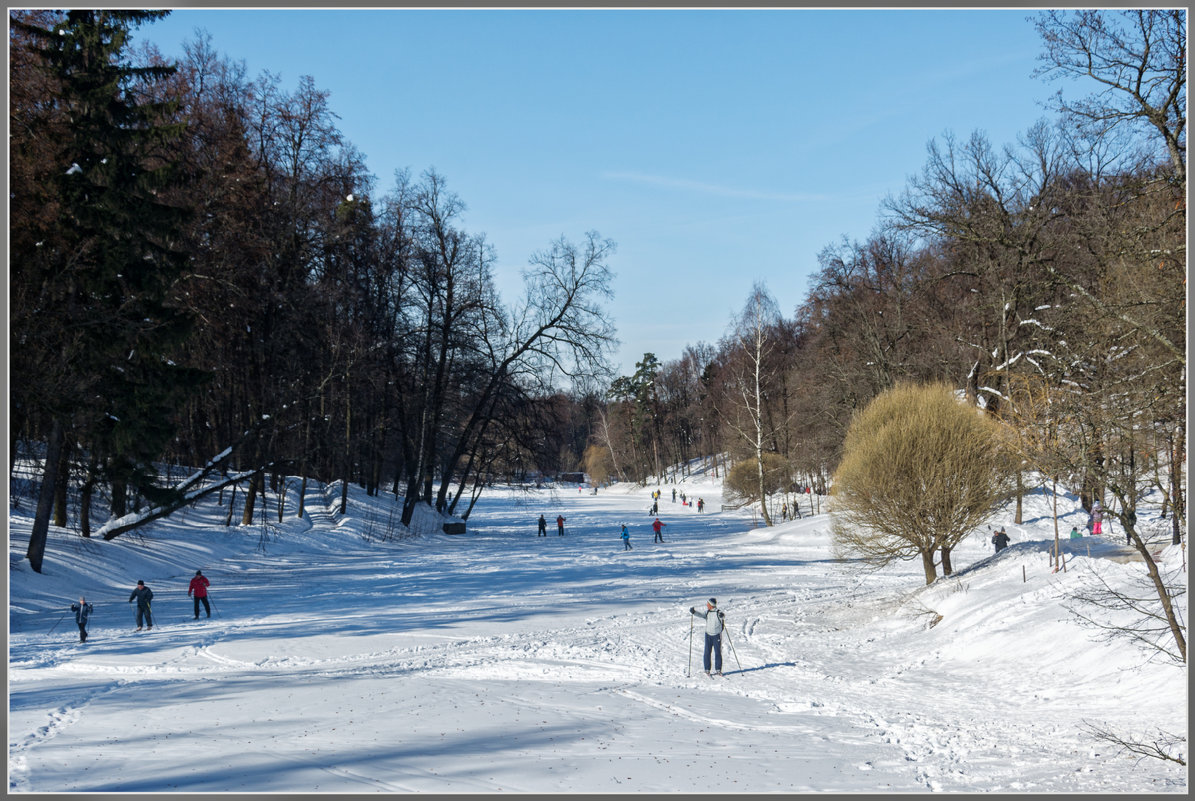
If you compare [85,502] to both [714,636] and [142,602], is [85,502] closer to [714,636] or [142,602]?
[142,602]

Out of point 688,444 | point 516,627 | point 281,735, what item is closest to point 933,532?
point 516,627

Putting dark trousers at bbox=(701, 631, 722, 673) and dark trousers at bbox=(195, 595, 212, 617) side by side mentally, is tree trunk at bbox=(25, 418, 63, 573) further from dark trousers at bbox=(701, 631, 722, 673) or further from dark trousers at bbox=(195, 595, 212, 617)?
dark trousers at bbox=(701, 631, 722, 673)

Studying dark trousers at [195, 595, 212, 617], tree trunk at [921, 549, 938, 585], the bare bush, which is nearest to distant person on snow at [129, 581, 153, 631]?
dark trousers at [195, 595, 212, 617]

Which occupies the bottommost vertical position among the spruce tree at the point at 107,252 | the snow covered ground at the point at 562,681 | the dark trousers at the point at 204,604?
the snow covered ground at the point at 562,681

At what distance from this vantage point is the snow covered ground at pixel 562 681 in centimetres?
926

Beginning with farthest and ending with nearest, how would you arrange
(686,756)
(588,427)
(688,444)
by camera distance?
(588,427) → (688,444) → (686,756)

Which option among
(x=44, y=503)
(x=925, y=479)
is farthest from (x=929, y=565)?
(x=44, y=503)

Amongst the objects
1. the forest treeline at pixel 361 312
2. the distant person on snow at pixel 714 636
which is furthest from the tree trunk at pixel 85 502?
the distant person on snow at pixel 714 636

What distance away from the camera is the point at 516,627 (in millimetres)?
18078

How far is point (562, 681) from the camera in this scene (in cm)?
1401

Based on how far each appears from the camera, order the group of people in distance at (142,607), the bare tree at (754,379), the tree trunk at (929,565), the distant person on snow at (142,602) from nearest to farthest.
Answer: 1. the group of people in distance at (142,607)
2. the distant person on snow at (142,602)
3. the tree trunk at (929,565)
4. the bare tree at (754,379)

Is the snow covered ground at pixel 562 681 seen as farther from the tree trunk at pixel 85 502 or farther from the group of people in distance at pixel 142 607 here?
the tree trunk at pixel 85 502

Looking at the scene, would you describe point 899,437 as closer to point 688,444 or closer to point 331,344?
point 331,344

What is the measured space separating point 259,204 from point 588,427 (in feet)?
274
